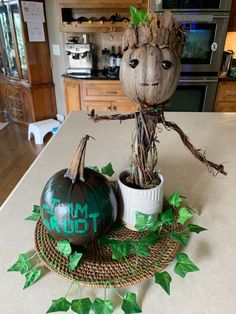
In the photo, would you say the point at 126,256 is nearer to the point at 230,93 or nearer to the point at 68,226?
the point at 68,226

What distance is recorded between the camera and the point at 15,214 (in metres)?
0.69

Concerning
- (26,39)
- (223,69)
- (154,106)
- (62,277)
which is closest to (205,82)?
(223,69)

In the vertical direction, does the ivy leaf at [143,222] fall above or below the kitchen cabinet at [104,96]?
above

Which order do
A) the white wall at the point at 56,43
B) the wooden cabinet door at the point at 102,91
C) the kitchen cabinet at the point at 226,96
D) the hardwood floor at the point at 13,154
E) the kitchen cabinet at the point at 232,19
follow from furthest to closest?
the white wall at the point at 56,43
the wooden cabinet door at the point at 102,91
the kitchen cabinet at the point at 226,96
the kitchen cabinet at the point at 232,19
the hardwood floor at the point at 13,154

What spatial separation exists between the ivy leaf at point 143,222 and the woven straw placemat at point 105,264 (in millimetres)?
46

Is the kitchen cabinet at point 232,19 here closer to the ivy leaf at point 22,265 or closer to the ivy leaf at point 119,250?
the ivy leaf at point 119,250

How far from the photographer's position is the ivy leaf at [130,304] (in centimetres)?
45

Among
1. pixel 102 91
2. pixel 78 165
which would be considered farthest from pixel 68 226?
pixel 102 91

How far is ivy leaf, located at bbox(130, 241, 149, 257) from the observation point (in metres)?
0.52

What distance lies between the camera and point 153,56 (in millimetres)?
470

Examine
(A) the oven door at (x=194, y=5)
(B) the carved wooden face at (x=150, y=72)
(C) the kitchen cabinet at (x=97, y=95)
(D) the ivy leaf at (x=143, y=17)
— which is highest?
(A) the oven door at (x=194, y=5)

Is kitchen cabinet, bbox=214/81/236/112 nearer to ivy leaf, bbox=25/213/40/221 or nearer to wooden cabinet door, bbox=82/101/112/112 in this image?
wooden cabinet door, bbox=82/101/112/112

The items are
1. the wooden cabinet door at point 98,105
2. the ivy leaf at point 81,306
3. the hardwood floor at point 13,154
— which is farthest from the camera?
the wooden cabinet door at point 98,105

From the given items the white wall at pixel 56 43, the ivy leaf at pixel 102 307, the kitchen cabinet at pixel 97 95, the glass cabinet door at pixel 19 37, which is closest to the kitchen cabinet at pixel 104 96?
the kitchen cabinet at pixel 97 95
